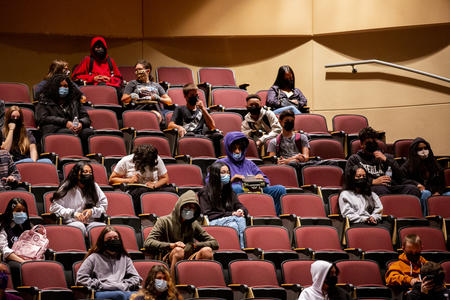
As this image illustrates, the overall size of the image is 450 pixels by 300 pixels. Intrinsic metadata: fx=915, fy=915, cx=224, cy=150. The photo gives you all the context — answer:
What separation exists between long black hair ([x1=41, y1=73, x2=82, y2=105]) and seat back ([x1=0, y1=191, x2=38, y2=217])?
1.22 m

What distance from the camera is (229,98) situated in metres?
6.83

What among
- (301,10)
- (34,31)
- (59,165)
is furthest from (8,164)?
(301,10)

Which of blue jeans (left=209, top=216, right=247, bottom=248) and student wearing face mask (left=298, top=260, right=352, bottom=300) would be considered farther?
blue jeans (left=209, top=216, right=247, bottom=248)

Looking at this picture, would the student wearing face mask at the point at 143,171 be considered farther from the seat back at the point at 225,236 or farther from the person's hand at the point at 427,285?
the person's hand at the point at 427,285

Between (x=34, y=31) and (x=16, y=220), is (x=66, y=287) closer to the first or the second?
(x=16, y=220)

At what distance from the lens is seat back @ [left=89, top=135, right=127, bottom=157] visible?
5551 mm

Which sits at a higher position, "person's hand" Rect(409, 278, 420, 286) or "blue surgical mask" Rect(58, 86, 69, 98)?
"blue surgical mask" Rect(58, 86, 69, 98)

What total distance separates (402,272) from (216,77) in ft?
10.2

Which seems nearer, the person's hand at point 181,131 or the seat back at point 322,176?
the seat back at point 322,176

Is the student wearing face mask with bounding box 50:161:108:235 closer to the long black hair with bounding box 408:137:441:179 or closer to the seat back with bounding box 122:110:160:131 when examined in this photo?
the seat back with bounding box 122:110:160:131

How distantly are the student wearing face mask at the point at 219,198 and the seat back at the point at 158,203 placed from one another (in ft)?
0.53

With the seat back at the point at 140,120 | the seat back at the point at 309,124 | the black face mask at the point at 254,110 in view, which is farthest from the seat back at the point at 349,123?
the seat back at the point at 140,120

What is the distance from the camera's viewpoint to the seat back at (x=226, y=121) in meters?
6.17

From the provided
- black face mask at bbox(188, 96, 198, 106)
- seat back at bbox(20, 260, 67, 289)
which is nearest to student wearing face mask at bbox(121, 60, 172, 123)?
black face mask at bbox(188, 96, 198, 106)
